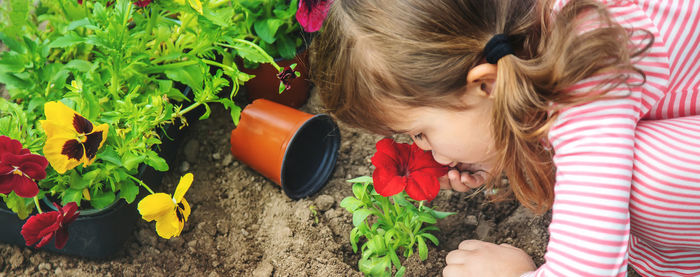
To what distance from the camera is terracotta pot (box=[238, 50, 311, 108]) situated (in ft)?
5.36

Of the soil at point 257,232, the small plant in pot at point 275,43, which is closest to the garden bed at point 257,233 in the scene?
the soil at point 257,232

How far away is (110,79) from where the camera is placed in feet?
4.37

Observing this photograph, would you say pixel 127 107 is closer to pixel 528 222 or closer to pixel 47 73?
pixel 47 73

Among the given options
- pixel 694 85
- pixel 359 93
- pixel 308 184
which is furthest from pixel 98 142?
pixel 694 85

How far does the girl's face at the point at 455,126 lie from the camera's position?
1.05 metres

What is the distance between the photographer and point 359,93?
3.48ft

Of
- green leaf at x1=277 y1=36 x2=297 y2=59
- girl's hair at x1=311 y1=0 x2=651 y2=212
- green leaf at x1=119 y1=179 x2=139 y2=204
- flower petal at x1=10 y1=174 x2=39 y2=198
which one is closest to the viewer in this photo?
girl's hair at x1=311 y1=0 x2=651 y2=212

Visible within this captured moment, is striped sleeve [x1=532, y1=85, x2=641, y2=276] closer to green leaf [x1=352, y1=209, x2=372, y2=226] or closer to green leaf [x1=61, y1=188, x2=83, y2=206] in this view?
green leaf [x1=352, y1=209, x2=372, y2=226]

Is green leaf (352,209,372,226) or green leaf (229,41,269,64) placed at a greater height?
green leaf (229,41,269,64)

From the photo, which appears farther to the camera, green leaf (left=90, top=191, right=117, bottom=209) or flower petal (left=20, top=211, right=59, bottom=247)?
green leaf (left=90, top=191, right=117, bottom=209)

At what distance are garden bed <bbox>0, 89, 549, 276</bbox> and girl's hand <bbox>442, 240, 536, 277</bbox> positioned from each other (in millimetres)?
122

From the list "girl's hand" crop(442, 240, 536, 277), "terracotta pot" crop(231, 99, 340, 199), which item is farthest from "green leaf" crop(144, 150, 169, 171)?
"girl's hand" crop(442, 240, 536, 277)

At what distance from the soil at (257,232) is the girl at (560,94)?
390 mm

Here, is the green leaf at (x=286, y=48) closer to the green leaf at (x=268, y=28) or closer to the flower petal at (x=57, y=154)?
the green leaf at (x=268, y=28)
